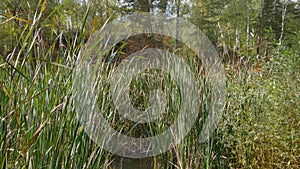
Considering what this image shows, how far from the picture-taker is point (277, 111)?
1.47 metres

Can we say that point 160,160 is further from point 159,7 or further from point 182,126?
point 159,7

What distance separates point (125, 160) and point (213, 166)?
68 centimetres

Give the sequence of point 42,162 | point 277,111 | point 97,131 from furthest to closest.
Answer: point 277,111 < point 97,131 < point 42,162

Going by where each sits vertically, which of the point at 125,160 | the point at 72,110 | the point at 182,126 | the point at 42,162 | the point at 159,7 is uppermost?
the point at 159,7

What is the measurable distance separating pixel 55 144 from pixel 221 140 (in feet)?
3.68

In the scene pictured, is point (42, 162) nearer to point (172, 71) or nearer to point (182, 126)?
point (182, 126)

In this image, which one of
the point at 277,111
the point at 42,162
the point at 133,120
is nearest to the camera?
the point at 42,162

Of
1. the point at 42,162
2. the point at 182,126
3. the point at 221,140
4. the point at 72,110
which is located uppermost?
the point at 72,110

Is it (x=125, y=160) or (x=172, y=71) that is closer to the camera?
(x=172, y=71)

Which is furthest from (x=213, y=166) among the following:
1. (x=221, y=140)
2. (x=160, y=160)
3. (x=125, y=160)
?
(x=125, y=160)

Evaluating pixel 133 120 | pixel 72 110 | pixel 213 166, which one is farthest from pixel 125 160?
pixel 72 110

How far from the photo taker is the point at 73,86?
0.91 meters

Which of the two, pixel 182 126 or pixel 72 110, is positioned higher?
pixel 72 110

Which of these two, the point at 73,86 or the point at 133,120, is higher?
the point at 73,86
